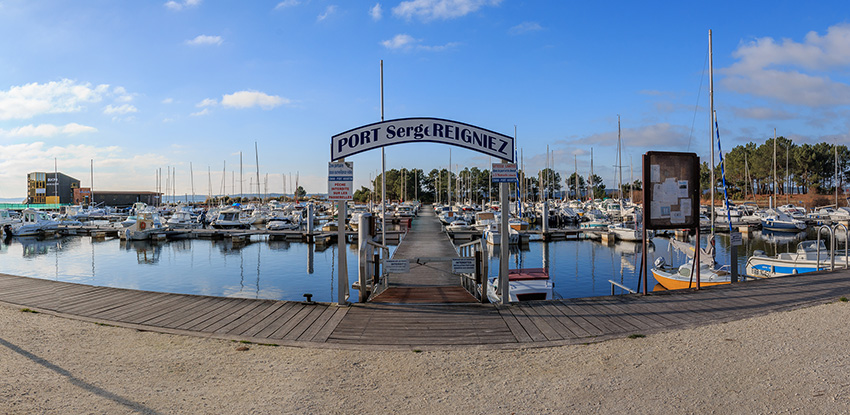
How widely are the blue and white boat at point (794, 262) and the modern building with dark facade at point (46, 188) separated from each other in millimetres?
135344

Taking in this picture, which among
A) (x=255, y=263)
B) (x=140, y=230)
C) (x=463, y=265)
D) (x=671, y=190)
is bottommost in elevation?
(x=255, y=263)

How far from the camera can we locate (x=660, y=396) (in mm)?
4660

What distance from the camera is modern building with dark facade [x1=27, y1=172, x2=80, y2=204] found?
110875mm

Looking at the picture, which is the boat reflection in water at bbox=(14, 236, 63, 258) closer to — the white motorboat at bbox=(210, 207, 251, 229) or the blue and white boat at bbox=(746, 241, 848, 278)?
the white motorboat at bbox=(210, 207, 251, 229)

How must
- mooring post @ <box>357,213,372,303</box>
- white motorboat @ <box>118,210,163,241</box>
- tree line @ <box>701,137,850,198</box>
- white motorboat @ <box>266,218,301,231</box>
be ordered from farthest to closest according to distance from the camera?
tree line @ <box>701,137,850,198</box>
white motorboat @ <box>266,218,301,231</box>
white motorboat @ <box>118,210,163,241</box>
mooring post @ <box>357,213,372,303</box>

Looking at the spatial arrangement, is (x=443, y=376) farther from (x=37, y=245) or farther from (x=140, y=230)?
(x=37, y=245)

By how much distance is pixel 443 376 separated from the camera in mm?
5359

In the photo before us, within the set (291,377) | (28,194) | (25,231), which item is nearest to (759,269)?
(291,377)

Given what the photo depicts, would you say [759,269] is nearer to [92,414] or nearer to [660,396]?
[660,396]

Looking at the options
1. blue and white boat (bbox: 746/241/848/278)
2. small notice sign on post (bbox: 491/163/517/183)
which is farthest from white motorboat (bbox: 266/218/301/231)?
small notice sign on post (bbox: 491/163/517/183)

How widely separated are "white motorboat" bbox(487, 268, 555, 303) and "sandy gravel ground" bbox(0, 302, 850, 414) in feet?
23.5

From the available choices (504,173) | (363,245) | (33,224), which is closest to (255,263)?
(363,245)

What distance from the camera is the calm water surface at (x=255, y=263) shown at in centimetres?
2166

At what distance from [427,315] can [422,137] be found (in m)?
3.48
